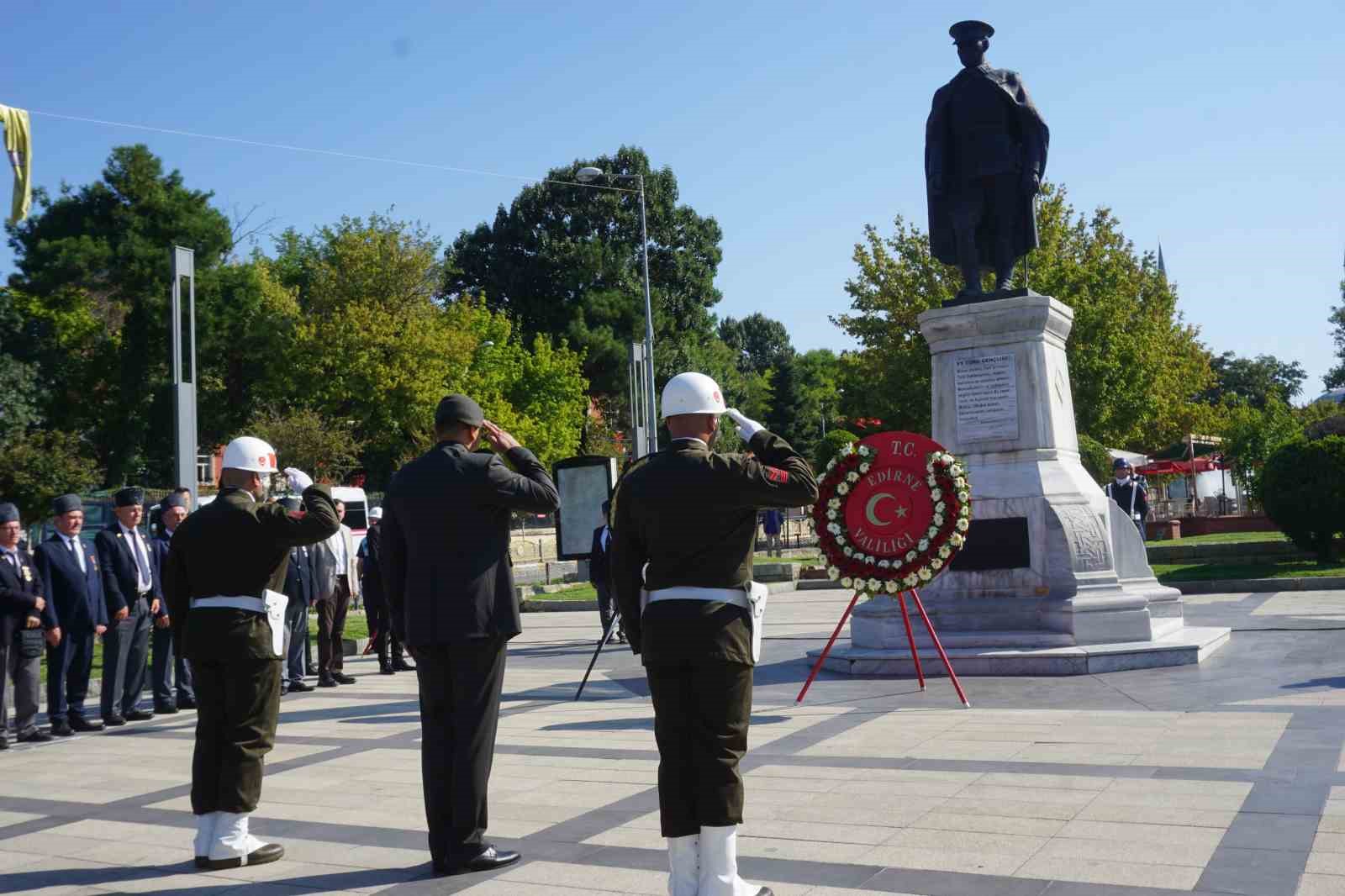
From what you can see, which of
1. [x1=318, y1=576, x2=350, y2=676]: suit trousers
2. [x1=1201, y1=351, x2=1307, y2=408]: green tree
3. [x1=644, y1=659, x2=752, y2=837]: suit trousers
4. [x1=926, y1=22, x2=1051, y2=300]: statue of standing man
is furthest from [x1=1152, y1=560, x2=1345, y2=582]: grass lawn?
[x1=1201, y1=351, x2=1307, y2=408]: green tree

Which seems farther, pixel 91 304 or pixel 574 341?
pixel 574 341

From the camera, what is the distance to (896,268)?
38469 millimetres

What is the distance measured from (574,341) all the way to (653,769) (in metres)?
49.9

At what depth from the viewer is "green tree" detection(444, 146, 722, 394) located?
57.1 meters

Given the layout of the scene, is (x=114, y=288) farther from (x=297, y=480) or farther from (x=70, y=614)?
(x=297, y=480)

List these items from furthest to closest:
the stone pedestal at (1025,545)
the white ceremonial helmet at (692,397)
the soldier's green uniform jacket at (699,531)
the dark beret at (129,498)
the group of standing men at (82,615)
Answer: the dark beret at (129,498) < the stone pedestal at (1025,545) < the group of standing men at (82,615) < the white ceremonial helmet at (692,397) < the soldier's green uniform jacket at (699,531)

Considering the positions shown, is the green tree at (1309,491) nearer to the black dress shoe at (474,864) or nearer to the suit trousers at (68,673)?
the suit trousers at (68,673)

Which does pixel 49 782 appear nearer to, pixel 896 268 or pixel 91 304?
Result: pixel 896 268

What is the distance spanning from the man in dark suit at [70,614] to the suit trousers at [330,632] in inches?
101

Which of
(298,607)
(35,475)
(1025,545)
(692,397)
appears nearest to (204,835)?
(692,397)

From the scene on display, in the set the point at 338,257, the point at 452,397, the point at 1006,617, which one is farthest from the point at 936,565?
the point at 338,257

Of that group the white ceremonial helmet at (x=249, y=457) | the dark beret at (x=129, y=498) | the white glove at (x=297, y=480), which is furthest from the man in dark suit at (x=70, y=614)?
the white ceremonial helmet at (x=249, y=457)

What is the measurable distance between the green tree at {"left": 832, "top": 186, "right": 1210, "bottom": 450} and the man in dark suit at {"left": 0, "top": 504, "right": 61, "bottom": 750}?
28.6 meters

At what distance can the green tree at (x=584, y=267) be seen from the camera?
57094 millimetres
